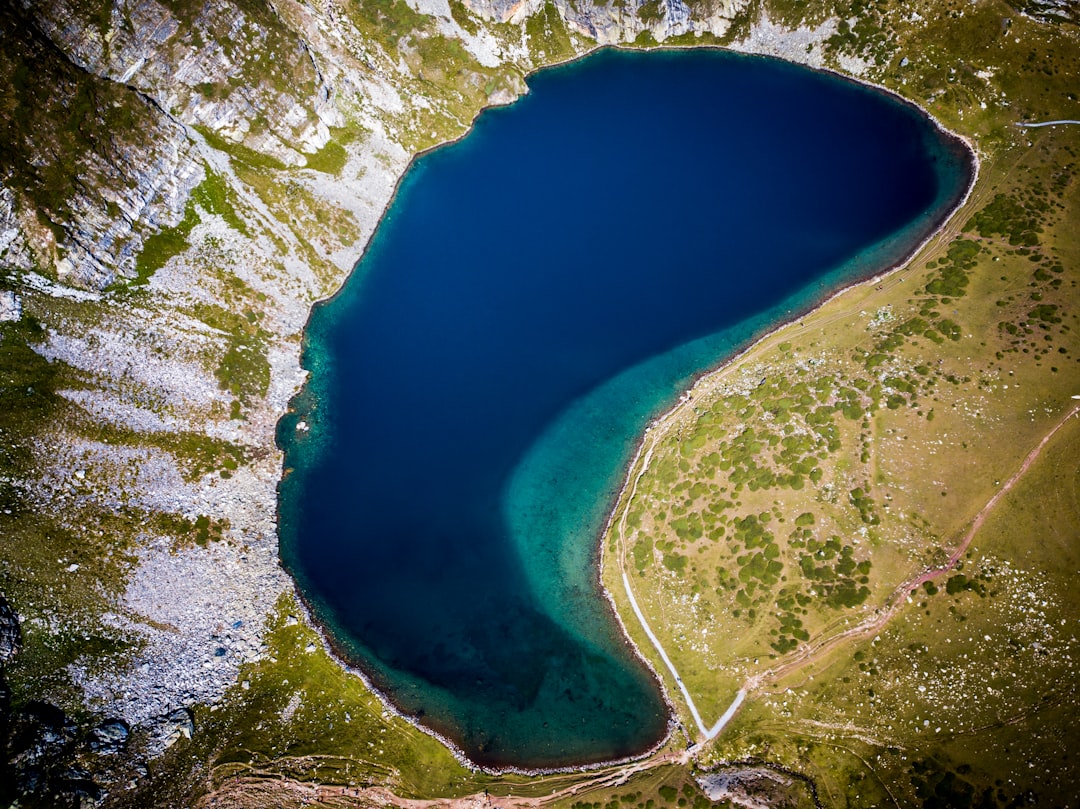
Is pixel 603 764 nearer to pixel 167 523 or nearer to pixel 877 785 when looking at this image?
pixel 877 785

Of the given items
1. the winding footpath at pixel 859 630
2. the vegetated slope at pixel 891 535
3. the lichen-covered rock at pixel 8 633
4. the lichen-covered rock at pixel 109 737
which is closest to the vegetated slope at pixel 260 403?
the lichen-covered rock at pixel 109 737

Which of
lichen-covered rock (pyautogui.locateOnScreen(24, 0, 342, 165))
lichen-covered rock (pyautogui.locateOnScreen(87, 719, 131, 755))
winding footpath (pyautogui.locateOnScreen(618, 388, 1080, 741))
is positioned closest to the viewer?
lichen-covered rock (pyautogui.locateOnScreen(87, 719, 131, 755))

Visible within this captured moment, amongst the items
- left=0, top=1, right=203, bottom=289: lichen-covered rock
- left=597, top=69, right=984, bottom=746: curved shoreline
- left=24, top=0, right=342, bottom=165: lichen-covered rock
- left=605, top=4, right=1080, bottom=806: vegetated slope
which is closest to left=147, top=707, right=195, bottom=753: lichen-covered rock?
left=597, top=69, right=984, bottom=746: curved shoreline

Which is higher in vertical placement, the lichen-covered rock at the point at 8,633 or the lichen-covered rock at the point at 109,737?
the lichen-covered rock at the point at 8,633

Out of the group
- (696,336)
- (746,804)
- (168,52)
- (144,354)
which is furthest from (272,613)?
(168,52)

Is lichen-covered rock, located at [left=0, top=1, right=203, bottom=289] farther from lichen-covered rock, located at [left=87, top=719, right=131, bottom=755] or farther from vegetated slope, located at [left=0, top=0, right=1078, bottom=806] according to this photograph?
lichen-covered rock, located at [left=87, top=719, right=131, bottom=755]

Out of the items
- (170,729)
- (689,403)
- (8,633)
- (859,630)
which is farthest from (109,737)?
(859,630)

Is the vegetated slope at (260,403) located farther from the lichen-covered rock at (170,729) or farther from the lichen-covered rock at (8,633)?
the lichen-covered rock at (8,633)

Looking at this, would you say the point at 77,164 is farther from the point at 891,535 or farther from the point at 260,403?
the point at 891,535
